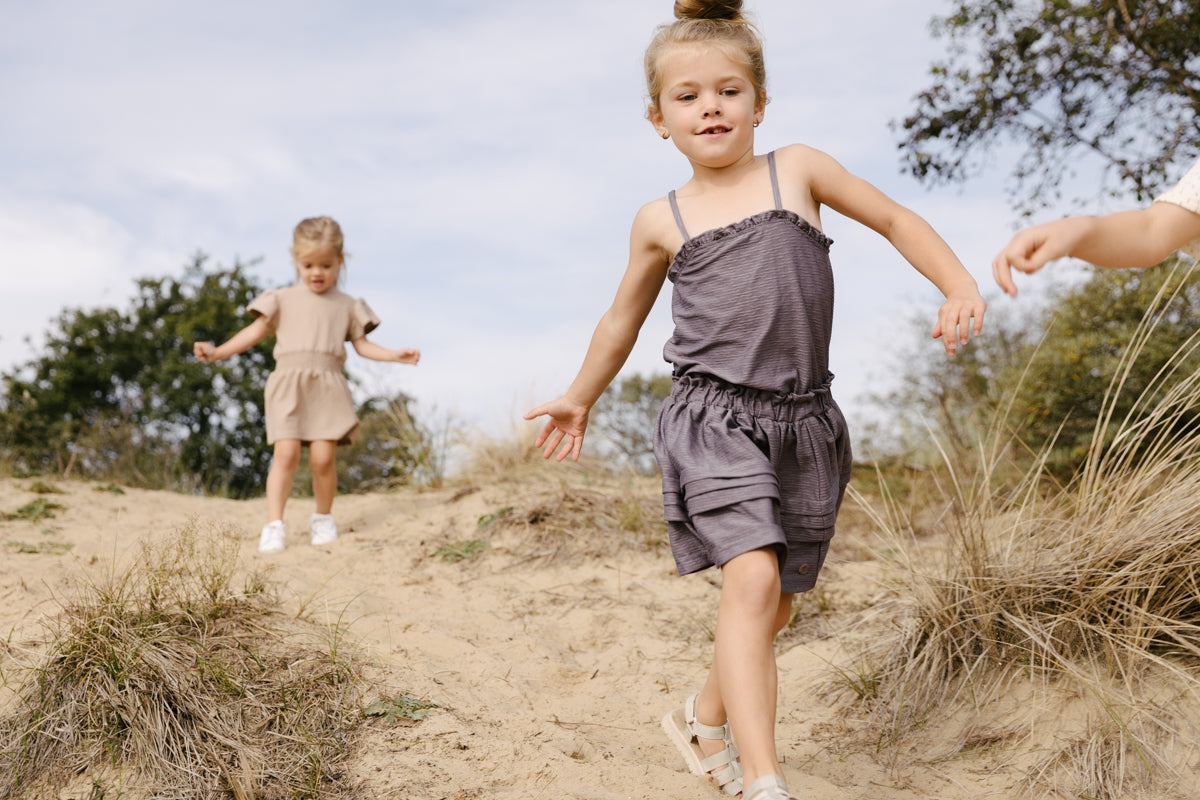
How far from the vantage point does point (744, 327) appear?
2.62 m

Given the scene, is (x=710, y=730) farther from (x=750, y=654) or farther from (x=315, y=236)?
(x=315, y=236)

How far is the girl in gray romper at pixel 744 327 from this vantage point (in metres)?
2.47

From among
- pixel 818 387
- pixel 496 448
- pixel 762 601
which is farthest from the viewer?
pixel 496 448

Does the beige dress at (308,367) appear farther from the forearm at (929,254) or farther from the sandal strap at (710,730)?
the forearm at (929,254)

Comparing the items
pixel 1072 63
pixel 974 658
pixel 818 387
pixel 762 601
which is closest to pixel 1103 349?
pixel 1072 63

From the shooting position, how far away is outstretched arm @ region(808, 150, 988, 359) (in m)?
2.31

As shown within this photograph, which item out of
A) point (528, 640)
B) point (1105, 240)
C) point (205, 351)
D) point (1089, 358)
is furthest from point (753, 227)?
point (1089, 358)

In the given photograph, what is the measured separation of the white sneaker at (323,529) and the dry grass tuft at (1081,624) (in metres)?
3.22

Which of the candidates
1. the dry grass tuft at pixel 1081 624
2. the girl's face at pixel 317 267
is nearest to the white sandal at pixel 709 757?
the dry grass tuft at pixel 1081 624

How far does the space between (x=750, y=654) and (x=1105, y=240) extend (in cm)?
124

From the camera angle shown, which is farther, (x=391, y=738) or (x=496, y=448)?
(x=496, y=448)

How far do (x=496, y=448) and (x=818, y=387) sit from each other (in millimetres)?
4725

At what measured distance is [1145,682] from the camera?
10.3 feet

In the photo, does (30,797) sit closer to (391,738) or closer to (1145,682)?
(391,738)
